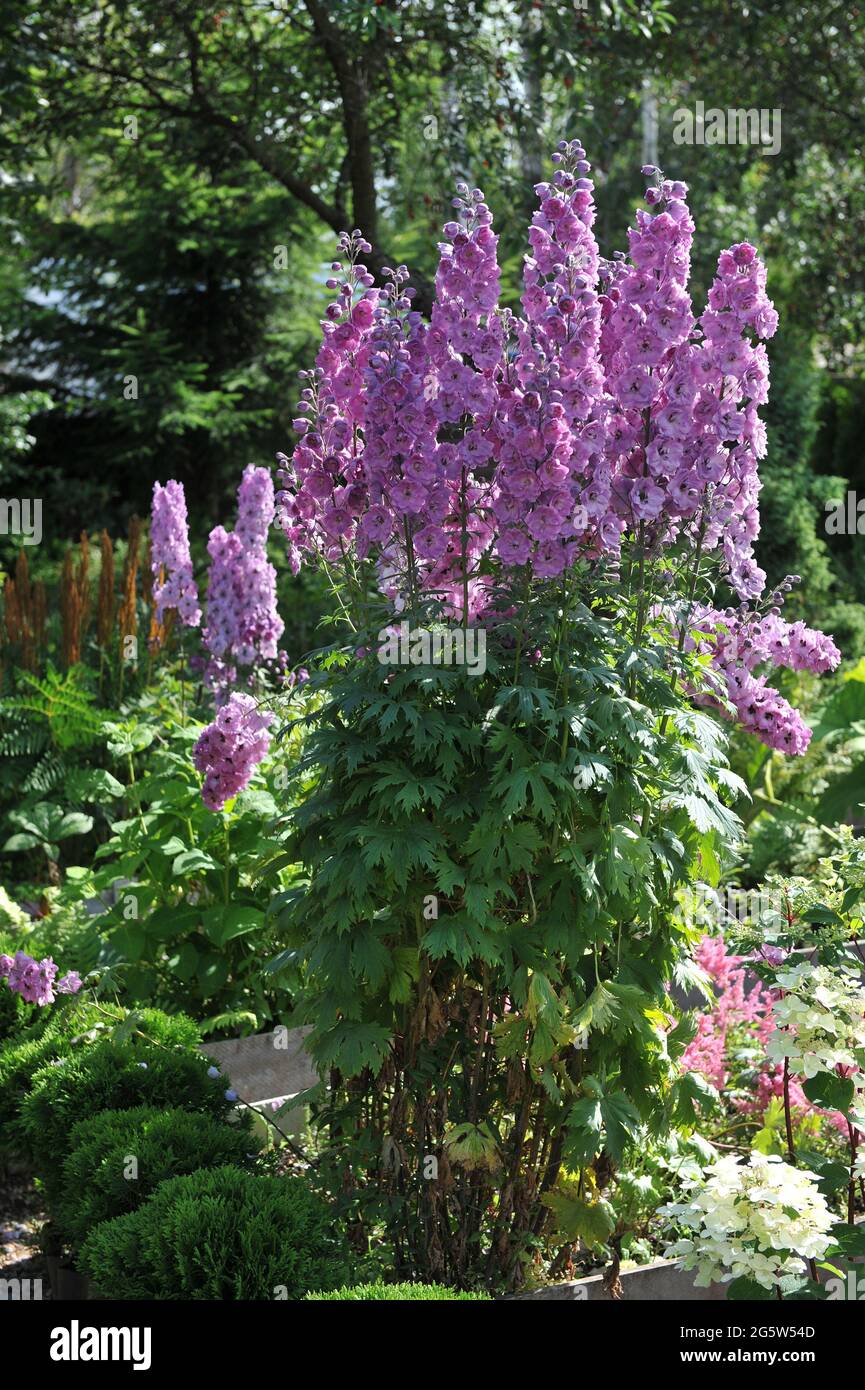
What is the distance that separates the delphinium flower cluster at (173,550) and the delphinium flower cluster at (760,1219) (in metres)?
3.96

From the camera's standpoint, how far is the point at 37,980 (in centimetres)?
426

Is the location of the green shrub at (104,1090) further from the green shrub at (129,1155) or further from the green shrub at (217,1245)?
the green shrub at (217,1245)

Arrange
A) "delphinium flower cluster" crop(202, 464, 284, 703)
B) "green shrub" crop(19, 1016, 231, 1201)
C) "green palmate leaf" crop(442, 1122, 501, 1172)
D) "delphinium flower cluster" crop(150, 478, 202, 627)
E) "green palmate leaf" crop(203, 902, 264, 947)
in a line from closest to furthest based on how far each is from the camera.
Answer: "green palmate leaf" crop(442, 1122, 501, 1172) < "green shrub" crop(19, 1016, 231, 1201) < "green palmate leaf" crop(203, 902, 264, 947) < "delphinium flower cluster" crop(202, 464, 284, 703) < "delphinium flower cluster" crop(150, 478, 202, 627)

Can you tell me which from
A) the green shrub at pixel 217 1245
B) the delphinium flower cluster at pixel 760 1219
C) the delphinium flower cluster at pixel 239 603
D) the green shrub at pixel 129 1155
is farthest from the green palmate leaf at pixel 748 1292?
the delphinium flower cluster at pixel 239 603

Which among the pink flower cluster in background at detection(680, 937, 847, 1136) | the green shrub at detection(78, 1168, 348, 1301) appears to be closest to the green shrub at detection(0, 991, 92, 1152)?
the green shrub at detection(78, 1168, 348, 1301)

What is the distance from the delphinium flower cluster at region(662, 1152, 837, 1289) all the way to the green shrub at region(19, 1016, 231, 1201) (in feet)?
5.29

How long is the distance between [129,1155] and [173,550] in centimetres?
317

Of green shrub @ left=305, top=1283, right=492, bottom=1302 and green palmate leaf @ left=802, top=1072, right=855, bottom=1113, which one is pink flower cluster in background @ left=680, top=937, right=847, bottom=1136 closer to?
green palmate leaf @ left=802, top=1072, right=855, bottom=1113

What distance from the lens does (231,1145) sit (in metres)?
3.71

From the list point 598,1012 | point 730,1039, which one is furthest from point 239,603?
point 598,1012

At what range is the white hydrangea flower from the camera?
3057 mm

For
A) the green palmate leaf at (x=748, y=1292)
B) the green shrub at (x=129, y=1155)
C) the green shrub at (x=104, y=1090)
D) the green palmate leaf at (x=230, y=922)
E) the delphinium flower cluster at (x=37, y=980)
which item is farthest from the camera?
the green palmate leaf at (x=230, y=922)

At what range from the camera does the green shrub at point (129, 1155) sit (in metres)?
3.55

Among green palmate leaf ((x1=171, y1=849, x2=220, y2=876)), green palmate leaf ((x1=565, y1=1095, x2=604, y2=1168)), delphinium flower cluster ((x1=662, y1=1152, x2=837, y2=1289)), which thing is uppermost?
green palmate leaf ((x1=171, y1=849, x2=220, y2=876))
